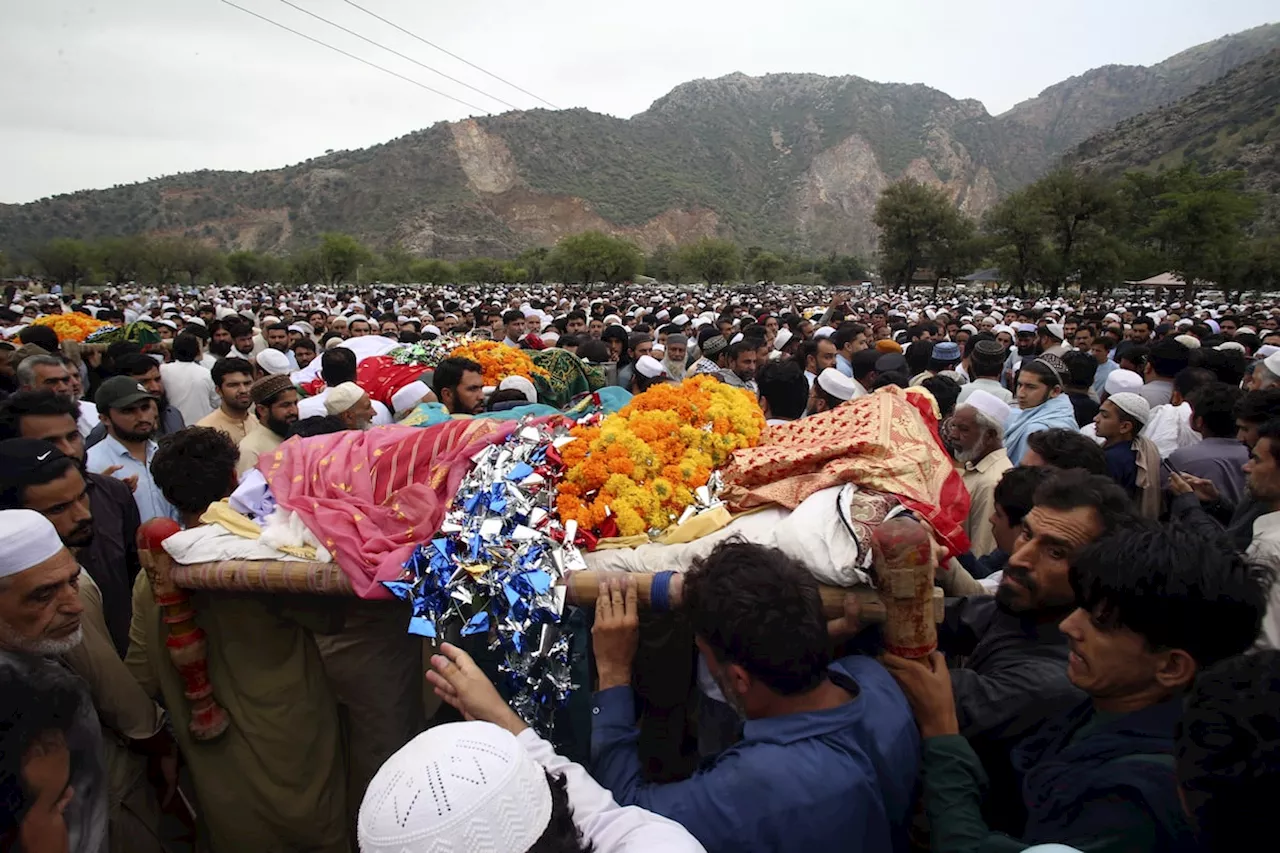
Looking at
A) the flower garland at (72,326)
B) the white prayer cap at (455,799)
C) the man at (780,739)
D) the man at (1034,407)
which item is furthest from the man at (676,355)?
the flower garland at (72,326)

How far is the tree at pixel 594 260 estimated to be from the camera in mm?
53156

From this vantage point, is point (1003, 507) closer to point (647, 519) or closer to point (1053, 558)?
point (1053, 558)

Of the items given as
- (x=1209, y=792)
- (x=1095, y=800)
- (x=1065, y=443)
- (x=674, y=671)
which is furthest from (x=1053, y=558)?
(x=674, y=671)

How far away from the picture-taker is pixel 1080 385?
19.4ft

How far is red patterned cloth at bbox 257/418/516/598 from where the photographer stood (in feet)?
8.34

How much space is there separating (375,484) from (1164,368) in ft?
21.1

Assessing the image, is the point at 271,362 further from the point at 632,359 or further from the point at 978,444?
the point at 978,444

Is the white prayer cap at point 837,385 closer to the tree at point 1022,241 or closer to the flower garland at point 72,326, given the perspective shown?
the flower garland at point 72,326

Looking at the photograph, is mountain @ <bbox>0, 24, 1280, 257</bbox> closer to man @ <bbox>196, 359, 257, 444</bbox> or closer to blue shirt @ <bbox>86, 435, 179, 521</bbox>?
man @ <bbox>196, 359, 257, 444</bbox>

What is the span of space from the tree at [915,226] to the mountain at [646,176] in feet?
172

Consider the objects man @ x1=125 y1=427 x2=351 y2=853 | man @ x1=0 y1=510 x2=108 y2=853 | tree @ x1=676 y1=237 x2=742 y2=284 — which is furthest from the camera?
tree @ x1=676 y1=237 x2=742 y2=284

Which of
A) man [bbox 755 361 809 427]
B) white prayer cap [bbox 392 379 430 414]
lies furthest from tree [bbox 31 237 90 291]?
man [bbox 755 361 809 427]

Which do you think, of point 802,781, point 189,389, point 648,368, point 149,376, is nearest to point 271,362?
point 189,389

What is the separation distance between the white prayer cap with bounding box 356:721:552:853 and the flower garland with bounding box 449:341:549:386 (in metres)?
5.16
